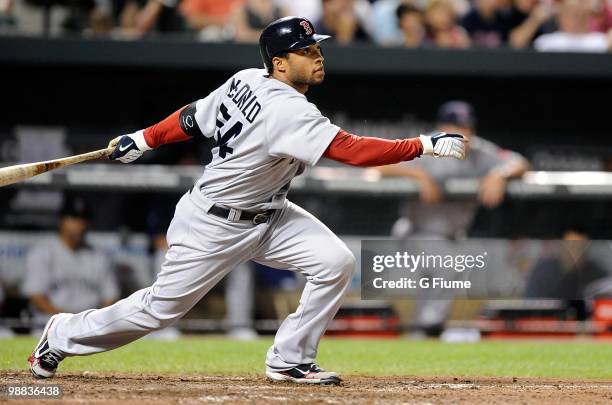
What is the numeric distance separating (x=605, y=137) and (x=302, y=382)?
5.99m

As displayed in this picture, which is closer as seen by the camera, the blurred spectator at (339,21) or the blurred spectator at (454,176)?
the blurred spectator at (454,176)

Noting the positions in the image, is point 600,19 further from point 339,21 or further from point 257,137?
point 257,137

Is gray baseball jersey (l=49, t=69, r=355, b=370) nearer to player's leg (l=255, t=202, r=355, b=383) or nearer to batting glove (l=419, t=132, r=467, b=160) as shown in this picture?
player's leg (l=255, t=202, r=355, b=383)

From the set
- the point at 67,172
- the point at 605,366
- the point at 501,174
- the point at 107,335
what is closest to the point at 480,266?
the point at 501,174

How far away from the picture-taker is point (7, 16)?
982cm

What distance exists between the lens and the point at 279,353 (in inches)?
203

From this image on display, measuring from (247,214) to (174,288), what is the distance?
0.49m

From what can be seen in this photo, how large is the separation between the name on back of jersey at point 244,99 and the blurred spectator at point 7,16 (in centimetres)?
530

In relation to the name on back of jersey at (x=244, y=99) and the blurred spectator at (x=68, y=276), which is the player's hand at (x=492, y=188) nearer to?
the blurred spectator at (x=68, y=276)

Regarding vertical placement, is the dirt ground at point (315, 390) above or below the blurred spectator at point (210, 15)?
below

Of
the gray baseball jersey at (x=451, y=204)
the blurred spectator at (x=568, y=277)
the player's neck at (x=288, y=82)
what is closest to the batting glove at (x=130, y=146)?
the player's neck at (x=288, y=82)

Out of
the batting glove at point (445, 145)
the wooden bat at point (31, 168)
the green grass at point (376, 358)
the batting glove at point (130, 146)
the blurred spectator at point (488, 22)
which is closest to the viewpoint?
the batting glove at point (445, 145)

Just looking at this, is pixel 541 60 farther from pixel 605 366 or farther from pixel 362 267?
pixel 605 366

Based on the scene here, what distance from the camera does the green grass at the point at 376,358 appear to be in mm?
5930
